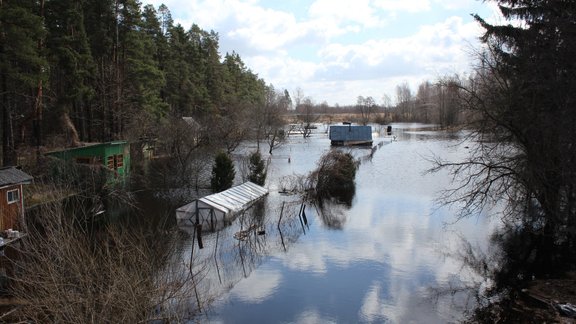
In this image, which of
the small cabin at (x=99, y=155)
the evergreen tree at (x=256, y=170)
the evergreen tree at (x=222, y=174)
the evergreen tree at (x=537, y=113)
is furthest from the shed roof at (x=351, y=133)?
the evergreen tree at (x=537, y=113)

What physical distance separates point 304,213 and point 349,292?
1131 centimetres

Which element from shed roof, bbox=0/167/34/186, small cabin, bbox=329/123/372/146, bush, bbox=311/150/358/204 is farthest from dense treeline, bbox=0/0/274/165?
small cabin, bbox=329/123/372/146

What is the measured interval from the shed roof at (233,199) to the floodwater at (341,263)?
79 centimetres

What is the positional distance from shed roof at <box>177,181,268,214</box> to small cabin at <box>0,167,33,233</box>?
742 centimetres

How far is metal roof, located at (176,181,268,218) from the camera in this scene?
→ 84.4ft

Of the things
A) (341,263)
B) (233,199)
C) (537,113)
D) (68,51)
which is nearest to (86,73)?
(68,51)

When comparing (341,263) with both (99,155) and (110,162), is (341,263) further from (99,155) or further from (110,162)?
(110,162)

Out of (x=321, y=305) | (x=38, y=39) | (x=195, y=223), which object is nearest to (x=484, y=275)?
(x=321, y=305)

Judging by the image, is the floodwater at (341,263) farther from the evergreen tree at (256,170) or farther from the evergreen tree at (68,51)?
the evergreen tree at (68,51)

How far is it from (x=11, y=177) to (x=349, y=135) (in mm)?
61632

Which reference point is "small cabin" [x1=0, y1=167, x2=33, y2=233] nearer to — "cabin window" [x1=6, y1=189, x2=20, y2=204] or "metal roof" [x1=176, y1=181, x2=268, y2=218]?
"cabin window" [x1=6, y1=189, x2=20, y2=204]

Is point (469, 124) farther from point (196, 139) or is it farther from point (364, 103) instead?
point (364, 103)

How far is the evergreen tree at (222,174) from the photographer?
33500 mm

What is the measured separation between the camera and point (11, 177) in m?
21.2
